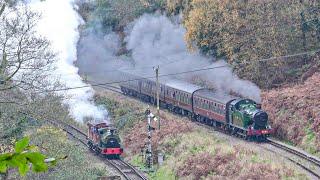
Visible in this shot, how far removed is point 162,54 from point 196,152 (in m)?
17.8

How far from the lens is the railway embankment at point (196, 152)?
22152 mm

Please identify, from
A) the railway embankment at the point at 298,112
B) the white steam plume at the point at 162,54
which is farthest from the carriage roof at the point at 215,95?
the railway embankment at the point at 298,112

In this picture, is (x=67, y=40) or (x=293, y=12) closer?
(x=293, y=12)

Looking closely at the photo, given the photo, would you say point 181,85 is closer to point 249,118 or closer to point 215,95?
point 215,95

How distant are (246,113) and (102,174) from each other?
8.63 m

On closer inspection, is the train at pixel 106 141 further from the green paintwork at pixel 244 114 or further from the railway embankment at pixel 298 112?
the railway embankment at pixel 298 112

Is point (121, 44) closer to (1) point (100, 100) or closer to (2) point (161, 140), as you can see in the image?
(1) point (100, 100)

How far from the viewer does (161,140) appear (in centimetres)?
3053

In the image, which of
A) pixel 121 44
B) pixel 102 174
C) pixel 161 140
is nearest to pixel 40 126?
pixel 102 174

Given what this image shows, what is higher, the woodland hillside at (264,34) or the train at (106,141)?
the woodland hillside at (264,34)

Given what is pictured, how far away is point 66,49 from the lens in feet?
124

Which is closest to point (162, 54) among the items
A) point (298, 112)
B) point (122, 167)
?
point (298, 112)

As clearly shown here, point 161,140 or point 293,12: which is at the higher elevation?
point 293,12

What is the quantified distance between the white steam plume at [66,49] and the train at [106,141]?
3.12 m
